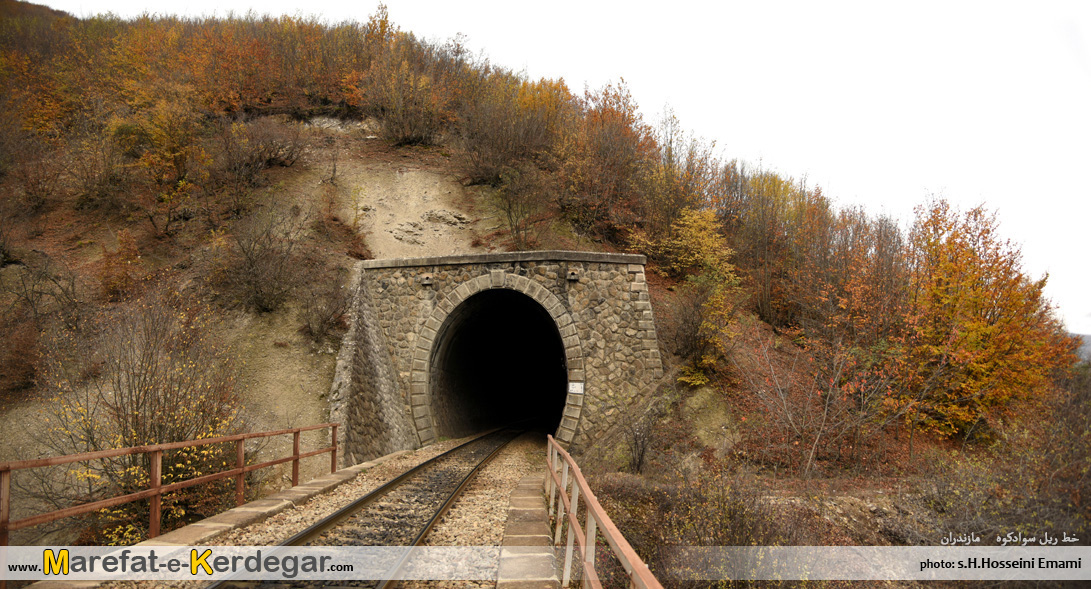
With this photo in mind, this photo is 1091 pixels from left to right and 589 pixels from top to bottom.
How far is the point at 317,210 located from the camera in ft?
71.6

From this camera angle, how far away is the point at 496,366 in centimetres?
2470

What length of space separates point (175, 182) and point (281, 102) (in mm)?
10734

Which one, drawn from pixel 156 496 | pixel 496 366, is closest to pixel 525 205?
pixel 496 366

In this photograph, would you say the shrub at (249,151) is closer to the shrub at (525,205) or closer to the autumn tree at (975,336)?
the shrub at (525,205)

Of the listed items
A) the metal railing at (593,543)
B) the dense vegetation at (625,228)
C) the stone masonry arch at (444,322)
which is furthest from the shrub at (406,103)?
the metal railing at (593,543)

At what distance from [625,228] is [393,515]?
17.5 m

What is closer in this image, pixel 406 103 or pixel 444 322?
pixel 444 322

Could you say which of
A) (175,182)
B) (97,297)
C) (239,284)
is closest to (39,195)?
(175,182)

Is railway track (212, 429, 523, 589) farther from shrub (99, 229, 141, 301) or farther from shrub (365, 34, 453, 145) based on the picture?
shrub (365, 34, 453, 145)

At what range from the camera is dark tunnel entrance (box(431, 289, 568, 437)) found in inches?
694

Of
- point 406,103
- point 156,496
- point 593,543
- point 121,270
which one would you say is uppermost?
point 406,103

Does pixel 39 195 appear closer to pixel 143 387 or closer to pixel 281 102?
pixel 281 102

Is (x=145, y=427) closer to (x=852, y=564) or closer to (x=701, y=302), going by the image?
(x=852, y=564)

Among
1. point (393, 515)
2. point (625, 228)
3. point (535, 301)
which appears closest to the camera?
point (393, 515)
